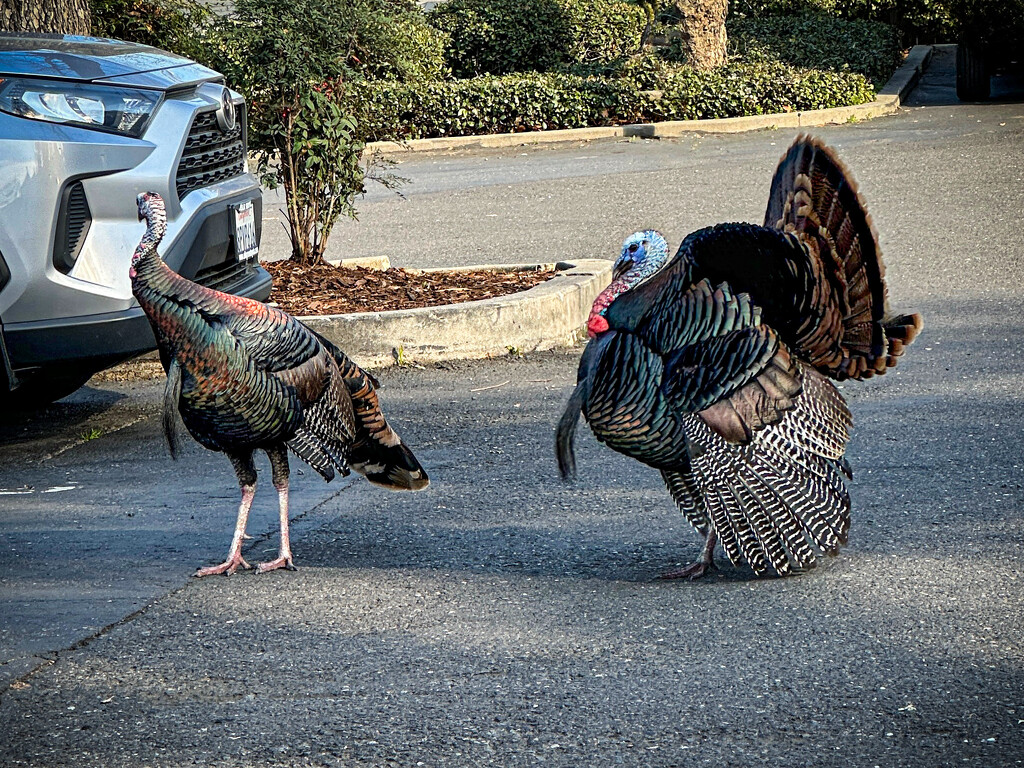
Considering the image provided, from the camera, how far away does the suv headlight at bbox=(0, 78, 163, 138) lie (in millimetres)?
5852

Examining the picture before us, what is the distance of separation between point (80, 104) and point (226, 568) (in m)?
2.49

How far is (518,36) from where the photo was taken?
2192cm

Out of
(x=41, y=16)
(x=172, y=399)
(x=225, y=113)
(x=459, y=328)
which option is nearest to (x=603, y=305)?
(x=172, y=399)

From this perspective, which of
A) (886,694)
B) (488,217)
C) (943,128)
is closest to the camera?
(886,694)

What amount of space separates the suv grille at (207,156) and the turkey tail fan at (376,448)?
6.47ft

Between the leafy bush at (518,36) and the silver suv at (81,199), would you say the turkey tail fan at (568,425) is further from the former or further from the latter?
the leafy bush at (518,36)

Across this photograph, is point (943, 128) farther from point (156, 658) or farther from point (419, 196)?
point (156, 658)

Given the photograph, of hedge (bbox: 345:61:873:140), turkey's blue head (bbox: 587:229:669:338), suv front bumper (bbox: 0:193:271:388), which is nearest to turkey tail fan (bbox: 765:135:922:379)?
turkey's blue head (bbox: 587:229:669:338)

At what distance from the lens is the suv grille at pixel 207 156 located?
6.32m

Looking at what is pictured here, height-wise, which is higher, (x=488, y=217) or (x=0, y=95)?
(x=0, y=95)

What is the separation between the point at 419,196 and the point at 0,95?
8.34 metres

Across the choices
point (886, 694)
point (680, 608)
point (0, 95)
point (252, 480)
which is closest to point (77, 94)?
point (0, 95)

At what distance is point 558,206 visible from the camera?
42.7 ft

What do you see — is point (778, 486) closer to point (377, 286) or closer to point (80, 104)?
point (80, 104)
